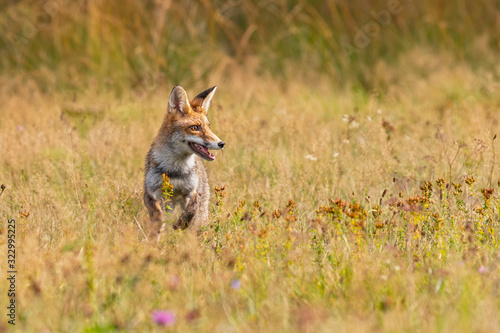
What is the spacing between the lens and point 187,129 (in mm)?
5871

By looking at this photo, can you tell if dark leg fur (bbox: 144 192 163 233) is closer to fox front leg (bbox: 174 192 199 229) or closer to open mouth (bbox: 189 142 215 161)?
fox front leg (bbox: 174 192 199 229)

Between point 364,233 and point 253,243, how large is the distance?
91 centimetres

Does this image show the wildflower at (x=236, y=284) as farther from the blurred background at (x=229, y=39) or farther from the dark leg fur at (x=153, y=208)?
the blurred background at (x=229, y=39)

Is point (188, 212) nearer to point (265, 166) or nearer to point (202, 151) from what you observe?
point (202, 151)

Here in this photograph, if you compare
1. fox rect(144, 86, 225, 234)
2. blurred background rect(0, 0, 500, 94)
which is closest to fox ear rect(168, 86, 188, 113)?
fox rect(144, 86, 225, 234)

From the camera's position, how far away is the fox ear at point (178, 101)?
6023 millimetres

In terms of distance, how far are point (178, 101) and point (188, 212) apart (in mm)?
1094

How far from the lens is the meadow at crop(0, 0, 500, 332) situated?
3.63 meters

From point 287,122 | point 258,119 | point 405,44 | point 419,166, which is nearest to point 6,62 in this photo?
point 258,119

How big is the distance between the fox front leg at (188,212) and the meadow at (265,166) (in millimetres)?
287

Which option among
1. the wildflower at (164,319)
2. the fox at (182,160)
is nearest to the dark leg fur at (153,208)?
the fox at (182,160)

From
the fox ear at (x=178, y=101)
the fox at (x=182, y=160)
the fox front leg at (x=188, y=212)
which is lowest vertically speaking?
the fox front leg at (x=188, y=212)

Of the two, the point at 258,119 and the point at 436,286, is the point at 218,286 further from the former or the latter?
the point at 258,119

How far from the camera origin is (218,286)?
3.89 meters
